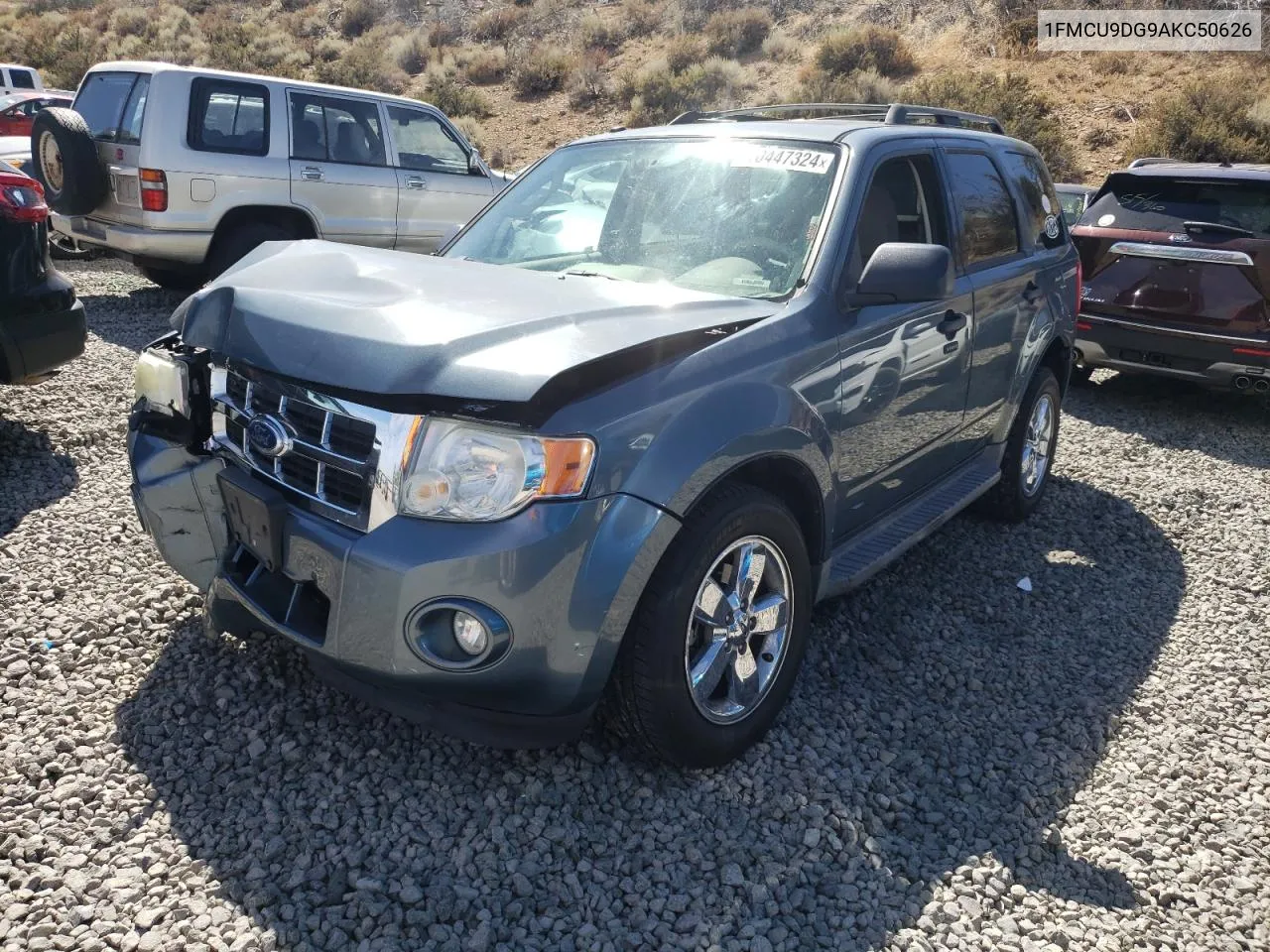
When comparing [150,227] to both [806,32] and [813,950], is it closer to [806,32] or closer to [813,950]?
[813,950]

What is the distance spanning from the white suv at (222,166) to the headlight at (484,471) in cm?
550

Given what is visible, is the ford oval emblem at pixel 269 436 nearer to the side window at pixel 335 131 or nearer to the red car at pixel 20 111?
the side window at pixel 335 131

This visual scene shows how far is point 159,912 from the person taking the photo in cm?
231

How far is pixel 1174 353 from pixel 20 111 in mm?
14784

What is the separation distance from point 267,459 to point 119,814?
0.98 m

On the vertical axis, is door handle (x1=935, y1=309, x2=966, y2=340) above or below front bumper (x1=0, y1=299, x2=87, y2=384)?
above

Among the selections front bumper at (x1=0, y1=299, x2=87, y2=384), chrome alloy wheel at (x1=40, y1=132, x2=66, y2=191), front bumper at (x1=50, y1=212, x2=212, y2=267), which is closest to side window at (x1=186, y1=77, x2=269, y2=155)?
front bumper at (x1=50, y1=212, x2=212, y2=267)

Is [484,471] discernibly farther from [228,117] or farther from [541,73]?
[541,73]

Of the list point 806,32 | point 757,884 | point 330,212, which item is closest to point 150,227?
point 330,212

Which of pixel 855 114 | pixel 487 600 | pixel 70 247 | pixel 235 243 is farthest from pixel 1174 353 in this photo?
pixel 70 247

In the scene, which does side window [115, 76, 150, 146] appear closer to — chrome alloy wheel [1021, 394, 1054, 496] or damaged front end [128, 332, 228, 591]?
damaged front end [128, 332, 228, 591]

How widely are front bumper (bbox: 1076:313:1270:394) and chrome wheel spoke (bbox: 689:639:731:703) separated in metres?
5.49

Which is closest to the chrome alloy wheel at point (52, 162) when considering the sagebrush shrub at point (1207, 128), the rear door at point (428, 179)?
the rear door at point (428, 179)

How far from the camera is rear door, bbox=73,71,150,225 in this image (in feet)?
25.4
